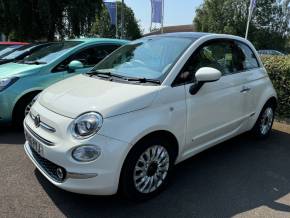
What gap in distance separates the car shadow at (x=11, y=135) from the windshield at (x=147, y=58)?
1.75m

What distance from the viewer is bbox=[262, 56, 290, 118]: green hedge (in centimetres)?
680

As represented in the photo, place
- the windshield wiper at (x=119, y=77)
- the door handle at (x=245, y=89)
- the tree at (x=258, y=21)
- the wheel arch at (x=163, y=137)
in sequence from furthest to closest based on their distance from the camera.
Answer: the tree at (x=258, y=21)
the door handle at (x=245, y=89)
the windshield wiper at (x=119, y=77)
the wheel arch at (x=163, y=137)

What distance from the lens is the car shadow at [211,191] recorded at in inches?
129

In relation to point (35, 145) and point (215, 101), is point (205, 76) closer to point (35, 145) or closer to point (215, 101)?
point (215, 101)

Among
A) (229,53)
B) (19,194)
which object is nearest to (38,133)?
(19,194)

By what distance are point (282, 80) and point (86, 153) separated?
5.22 m

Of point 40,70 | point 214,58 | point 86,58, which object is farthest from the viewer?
point 86,58

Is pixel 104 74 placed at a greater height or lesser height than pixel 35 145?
greater

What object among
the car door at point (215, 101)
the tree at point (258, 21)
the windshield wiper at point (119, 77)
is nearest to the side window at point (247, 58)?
the car door at point (215, 101)

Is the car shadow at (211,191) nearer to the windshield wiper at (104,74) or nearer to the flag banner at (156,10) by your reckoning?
the windshield wiper at (104,74)

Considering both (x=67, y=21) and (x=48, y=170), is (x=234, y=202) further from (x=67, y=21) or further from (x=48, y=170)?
(x=67, y=21)

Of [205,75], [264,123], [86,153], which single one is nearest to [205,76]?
[205,75]

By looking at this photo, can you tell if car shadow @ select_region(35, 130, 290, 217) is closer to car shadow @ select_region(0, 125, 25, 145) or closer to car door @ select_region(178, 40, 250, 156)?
car door @ select_region(178, 40, 250, 156)

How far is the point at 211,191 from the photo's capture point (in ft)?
12.1
